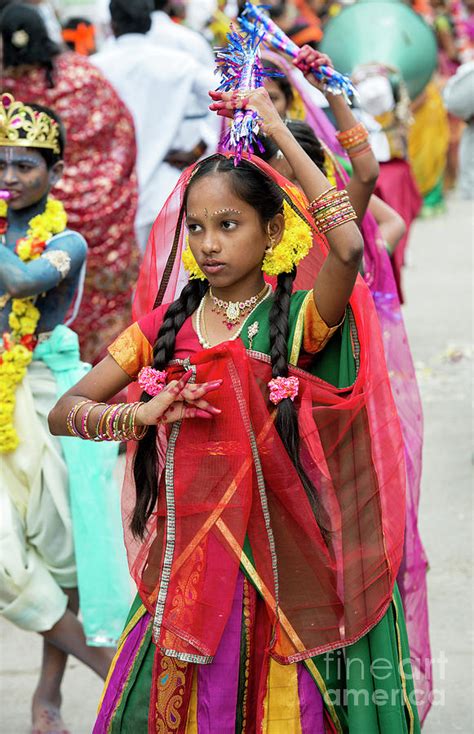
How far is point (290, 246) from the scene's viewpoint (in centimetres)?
265

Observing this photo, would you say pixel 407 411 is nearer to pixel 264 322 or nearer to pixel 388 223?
pixel 388 223

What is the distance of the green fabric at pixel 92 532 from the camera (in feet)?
12.2

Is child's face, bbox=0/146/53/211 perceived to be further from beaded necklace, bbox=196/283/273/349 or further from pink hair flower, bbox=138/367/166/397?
pink hair flower, bbox=138/367/166/397

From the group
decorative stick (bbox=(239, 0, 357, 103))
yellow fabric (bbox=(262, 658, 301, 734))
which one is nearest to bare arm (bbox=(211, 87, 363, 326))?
decorative stick (bbox=(239, 0, 357, 103))

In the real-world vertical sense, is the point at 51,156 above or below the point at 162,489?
above

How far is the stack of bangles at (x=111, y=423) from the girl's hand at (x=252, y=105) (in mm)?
616

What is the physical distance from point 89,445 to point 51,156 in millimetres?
875

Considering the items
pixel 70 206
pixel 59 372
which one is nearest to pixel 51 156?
pixel 59 372

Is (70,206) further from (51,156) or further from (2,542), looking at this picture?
(2,542)

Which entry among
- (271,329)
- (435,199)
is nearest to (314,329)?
(271,329)

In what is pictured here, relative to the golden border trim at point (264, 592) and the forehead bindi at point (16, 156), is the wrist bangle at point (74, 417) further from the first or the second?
the forehead bindi at point (16, 156)

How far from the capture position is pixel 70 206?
675 centimetres

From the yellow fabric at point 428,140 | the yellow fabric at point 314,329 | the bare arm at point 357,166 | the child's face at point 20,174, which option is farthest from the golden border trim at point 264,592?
the yellow fabric at point 428,140

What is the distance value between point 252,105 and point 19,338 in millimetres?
1436
